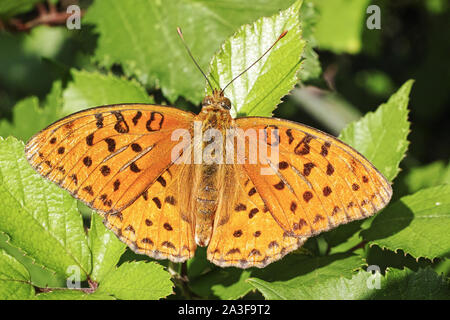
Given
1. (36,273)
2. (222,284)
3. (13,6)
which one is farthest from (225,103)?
(13,6)

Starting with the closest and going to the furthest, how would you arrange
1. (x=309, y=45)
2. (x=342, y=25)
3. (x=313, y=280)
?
(x=313, y=280), (x=309, y=45), (x=342, y=25)

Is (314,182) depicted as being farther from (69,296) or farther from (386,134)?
(69,296)

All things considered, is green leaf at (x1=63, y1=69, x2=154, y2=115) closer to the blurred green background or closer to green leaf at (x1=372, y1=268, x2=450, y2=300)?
green leaf at (x1=372, y1=268, x2=450, y2=300)

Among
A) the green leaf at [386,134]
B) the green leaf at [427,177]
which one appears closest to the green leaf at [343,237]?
the green leaf at [386,134]

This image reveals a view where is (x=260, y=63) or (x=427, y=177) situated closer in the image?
(x=260, y=63)

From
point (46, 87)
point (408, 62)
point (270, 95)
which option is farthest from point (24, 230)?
point (408, 62)

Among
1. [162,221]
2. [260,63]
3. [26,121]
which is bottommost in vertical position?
[162,221]

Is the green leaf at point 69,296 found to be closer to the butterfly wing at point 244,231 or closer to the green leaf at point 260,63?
the butterfly wing at point 244,231
